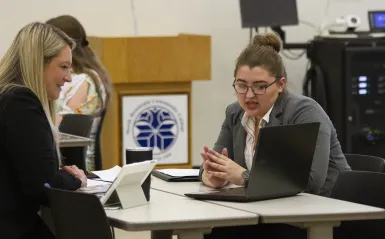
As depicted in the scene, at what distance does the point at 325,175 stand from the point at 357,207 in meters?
0.42

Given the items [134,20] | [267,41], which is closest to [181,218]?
[267,41]

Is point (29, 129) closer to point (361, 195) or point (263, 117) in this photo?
point (263, 117)

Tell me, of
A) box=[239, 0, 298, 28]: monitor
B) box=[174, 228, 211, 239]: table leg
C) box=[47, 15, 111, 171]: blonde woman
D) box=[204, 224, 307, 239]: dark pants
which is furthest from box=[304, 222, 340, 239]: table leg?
box=[239, 0, 298, 28]: monitor

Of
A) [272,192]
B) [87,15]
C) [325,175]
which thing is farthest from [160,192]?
[87,15]

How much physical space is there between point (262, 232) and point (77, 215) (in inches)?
44.2

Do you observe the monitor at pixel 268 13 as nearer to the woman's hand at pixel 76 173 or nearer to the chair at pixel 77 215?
the woman's hand at pixel 76 173

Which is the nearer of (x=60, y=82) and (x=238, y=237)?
(x=60, y=82)

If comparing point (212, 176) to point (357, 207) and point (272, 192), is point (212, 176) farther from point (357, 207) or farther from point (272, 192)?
point (357, 207)

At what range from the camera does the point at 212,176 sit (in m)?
3.43

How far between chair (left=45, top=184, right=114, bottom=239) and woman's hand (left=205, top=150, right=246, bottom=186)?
0.66 metres

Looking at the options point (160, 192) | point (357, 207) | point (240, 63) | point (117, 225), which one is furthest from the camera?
point (240, 63)

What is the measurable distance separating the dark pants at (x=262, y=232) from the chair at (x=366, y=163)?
→ 0.48 meters

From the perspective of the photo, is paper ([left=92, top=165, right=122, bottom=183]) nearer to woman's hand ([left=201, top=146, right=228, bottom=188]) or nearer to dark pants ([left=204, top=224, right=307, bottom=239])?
woman's hand ([left=201, top=146, right=228, bottom=188])

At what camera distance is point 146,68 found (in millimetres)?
6832
